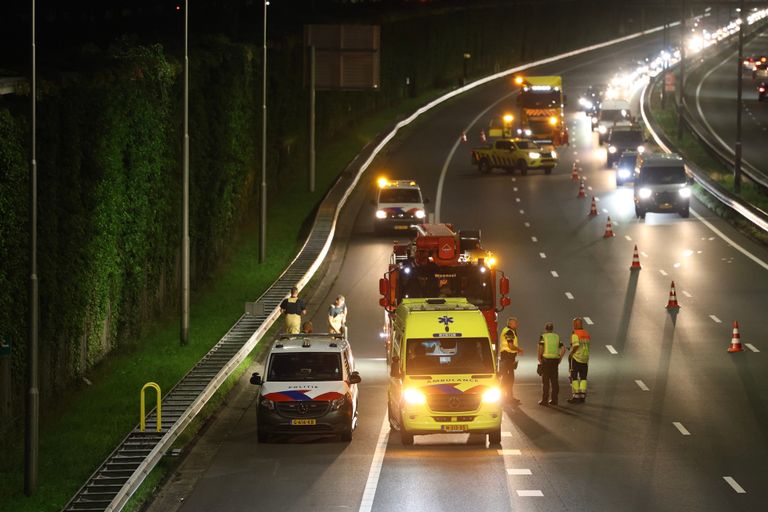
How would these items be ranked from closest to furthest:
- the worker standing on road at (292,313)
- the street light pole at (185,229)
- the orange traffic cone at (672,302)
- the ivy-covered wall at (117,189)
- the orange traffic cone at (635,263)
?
the ivy-covered wall at (117,189) → the worker standing on road at (292,313) → the street light pole at (185,229) → the orange traffic cone at (672,302) → the orange traffic cone at (635,263)

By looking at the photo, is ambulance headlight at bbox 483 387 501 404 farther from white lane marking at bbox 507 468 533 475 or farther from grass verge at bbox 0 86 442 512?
grass verge at bbox 0 86 442 512

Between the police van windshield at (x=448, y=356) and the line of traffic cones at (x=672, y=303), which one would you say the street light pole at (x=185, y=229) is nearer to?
the police van windshield at (x=448, y=356)

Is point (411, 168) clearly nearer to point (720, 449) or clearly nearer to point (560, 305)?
point (560, 305)

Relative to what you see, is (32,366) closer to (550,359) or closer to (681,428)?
(550,359)

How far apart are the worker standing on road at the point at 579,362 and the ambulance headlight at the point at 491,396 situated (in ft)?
14.7

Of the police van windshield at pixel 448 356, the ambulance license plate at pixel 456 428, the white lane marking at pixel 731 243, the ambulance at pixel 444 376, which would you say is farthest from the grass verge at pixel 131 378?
the white lane marking at pixel 731 243

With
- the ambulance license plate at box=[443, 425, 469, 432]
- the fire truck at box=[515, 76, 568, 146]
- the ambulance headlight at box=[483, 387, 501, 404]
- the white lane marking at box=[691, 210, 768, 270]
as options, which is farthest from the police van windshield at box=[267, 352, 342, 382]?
the fire truck at box=[515, 76, 568, 146]

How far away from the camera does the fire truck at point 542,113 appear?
8931 cm

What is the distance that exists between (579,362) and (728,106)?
86033 mm

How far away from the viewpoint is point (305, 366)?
95.4 feet

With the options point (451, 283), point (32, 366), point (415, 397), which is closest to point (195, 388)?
point (415, 397)

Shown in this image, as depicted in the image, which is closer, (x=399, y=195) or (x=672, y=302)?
(x=672, y=302)

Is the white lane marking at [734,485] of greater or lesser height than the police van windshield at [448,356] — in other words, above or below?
below

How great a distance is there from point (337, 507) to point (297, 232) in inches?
1441
